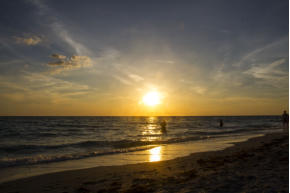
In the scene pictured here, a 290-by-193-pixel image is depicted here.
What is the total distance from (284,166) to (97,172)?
657 cm

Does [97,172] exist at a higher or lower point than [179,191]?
lower

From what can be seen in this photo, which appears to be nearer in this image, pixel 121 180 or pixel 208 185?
pixel 208 185

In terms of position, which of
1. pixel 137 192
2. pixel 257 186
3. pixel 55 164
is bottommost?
pixel 55 164

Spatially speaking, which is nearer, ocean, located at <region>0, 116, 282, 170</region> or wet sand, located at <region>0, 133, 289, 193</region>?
wet sand, located at <region>0, 133, 289, 193</region>

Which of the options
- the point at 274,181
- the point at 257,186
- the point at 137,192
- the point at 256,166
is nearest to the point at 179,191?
the point at 137,192

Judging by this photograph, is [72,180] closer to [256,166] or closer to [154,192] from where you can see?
[154,192]

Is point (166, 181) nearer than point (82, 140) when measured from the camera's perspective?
Yes

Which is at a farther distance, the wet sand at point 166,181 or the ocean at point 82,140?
the ocean at point 82,140

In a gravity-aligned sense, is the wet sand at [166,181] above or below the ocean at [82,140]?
above

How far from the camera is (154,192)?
213 inches

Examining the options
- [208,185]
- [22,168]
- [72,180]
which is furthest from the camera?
[22,168]

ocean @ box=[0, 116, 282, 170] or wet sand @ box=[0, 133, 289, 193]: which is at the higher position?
wet sand @ box=[0, 133, 289, 193]

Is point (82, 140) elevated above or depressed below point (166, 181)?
below

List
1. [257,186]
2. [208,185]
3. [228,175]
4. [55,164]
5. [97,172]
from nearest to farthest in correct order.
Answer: [257,186] → [208,185] → [228,175] → [97,172] → [55,164]
